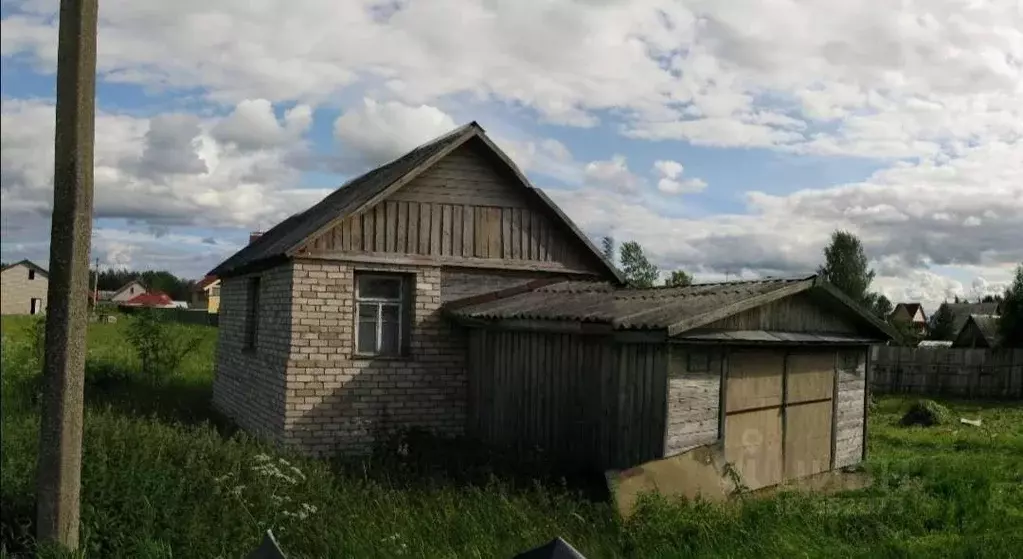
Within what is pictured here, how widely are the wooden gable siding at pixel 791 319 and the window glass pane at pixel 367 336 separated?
5028 millimetres

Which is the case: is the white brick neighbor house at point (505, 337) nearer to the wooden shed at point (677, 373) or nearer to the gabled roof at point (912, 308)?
the wooden shed at point (677, 373)

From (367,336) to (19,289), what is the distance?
6.19 metres

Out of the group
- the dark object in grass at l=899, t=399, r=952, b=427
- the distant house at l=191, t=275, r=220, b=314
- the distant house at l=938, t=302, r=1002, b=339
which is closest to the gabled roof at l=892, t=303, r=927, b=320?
the distant house at l=938, t=302, r=1002, b=339

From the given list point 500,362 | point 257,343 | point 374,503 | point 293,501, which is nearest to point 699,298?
point 500,362

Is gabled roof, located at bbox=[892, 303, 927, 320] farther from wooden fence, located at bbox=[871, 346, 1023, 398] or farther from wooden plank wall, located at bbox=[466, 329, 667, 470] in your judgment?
wooden plank wall, located at bbox=[466, 329, 667, 470]

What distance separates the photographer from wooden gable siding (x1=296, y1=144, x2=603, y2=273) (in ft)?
38.8

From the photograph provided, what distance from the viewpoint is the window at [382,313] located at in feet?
39.1

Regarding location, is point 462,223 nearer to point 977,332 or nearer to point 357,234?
point 357,234

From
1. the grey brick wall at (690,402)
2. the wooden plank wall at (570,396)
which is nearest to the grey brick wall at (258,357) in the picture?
the wooden plank wall at (570,396)

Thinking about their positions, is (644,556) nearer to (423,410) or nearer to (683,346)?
(683,346)

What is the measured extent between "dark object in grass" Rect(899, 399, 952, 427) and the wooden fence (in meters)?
6.10

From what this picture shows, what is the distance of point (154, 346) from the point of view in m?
19.2

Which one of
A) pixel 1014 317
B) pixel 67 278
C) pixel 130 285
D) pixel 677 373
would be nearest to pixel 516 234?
pixel 677 373

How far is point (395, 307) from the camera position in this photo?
12133 mm
